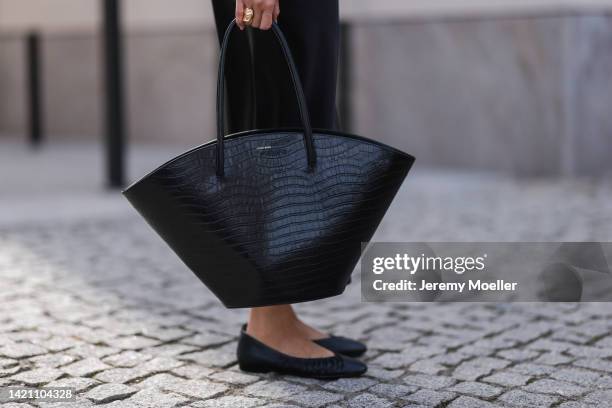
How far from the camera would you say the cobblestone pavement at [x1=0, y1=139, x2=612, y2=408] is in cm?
255

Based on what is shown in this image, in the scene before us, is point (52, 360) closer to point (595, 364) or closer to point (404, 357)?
point (404, 357)

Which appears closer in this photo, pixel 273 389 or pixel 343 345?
pixel 273 389

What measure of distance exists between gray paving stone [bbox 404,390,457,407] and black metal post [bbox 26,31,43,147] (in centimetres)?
850

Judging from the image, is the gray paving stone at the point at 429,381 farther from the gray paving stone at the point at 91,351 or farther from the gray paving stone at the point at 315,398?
the gray paving stone at the point at 91,351

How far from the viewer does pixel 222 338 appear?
3113mm

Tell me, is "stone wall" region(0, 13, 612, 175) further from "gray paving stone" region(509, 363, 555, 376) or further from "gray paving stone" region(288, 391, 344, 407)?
"gray paving stone" region(288, 391, 344, 407)

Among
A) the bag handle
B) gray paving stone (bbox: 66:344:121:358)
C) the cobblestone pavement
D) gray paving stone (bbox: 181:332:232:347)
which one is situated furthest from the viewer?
gray paving stone (bbox: 181:332:232:347)

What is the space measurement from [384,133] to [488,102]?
0.97 meters

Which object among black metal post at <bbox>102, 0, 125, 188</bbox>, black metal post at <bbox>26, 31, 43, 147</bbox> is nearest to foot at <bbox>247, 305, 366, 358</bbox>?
black metal post at <bbox>102, 0, 125, 188</bbox>

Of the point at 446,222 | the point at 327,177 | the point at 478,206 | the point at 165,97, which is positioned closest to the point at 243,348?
the point at 327,177

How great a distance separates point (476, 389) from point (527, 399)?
141 millimetres

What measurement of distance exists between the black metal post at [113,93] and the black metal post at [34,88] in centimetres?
431

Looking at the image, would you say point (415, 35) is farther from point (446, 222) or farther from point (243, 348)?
point (243, 348)

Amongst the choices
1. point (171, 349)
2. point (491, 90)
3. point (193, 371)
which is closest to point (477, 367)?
point (193, 371)
